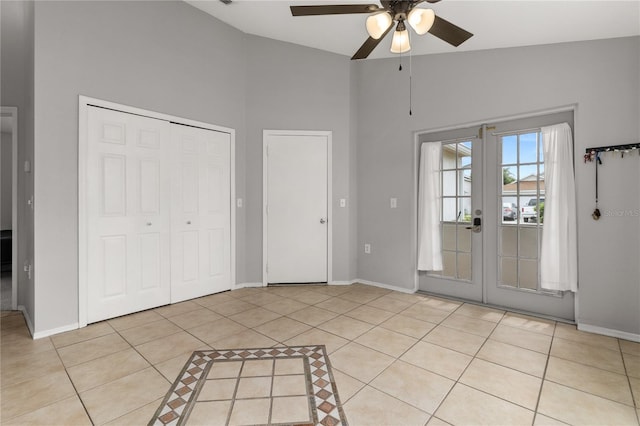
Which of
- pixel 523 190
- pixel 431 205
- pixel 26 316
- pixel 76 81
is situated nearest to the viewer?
pixel 76 81

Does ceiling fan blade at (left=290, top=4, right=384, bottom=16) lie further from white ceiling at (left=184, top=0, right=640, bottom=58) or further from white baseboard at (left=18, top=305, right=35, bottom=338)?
white baseboard at (left=18, top=305, right=35, bottom=338)

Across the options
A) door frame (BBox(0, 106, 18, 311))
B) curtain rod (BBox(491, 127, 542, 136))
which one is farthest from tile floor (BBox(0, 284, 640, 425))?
curtain rod (BBox(491, 127, 542, 136))

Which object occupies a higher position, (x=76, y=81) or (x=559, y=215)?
(x=76, y=81)

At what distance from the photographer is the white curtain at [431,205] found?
3725 millimetres

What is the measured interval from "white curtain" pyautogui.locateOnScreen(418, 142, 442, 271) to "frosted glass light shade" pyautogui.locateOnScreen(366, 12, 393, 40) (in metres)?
1.93

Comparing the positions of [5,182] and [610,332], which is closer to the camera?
[610,332]

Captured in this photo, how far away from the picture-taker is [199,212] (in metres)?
3.64

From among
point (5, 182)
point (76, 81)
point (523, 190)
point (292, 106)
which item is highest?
point (292, 106)

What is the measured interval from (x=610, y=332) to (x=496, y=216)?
1.34 m

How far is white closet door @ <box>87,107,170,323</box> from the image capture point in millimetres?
2854

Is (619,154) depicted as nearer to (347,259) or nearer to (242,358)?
(347,259)

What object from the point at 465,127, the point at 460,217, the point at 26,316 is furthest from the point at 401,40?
the point at 26,316

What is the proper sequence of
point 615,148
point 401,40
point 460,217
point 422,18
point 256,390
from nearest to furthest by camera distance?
1. point 256,390
2. point 422,18
3. point 401,40
4. point 615,148
5. point 460,217

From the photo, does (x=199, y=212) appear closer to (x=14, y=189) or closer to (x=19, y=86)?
(x=14, y=189)
